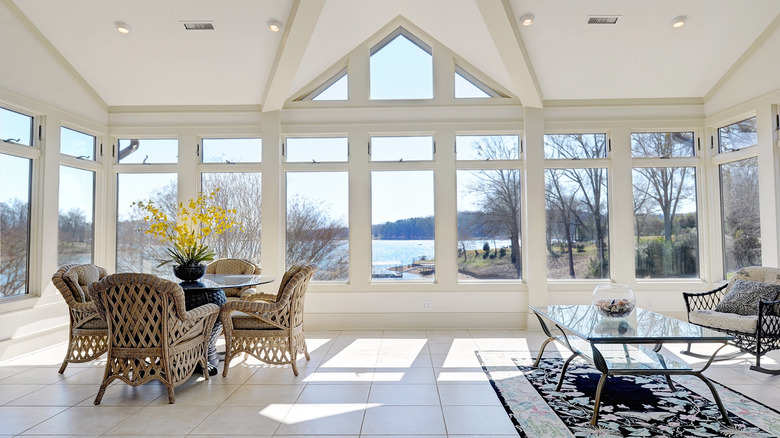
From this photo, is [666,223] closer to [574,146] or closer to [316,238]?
[574,146]

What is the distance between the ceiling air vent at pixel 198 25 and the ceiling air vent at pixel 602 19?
3929 mm

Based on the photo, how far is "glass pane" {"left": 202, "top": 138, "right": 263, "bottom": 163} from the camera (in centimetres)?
584

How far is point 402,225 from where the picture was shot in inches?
228

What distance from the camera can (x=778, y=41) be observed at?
14.5 feet

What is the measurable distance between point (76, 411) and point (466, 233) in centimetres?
438

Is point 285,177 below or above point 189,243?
above

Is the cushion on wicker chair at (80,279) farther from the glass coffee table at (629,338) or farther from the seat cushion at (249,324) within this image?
the glass coffee table at (629,338)

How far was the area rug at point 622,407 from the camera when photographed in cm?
267

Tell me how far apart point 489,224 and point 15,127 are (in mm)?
5457

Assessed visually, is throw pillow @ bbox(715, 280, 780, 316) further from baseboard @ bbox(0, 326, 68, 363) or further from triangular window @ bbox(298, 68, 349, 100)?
baseboard @ bbox(0, 326, 68, 363)

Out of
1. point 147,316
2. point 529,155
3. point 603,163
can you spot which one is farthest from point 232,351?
point 603,163

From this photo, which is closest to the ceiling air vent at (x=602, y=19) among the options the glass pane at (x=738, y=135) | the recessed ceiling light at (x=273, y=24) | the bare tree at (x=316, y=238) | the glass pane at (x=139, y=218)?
the glass pane at (x=738, y=135)

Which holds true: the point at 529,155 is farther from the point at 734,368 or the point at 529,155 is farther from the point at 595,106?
the point at 734,368

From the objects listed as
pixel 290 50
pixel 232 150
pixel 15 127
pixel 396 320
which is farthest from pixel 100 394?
pixel 290 50
